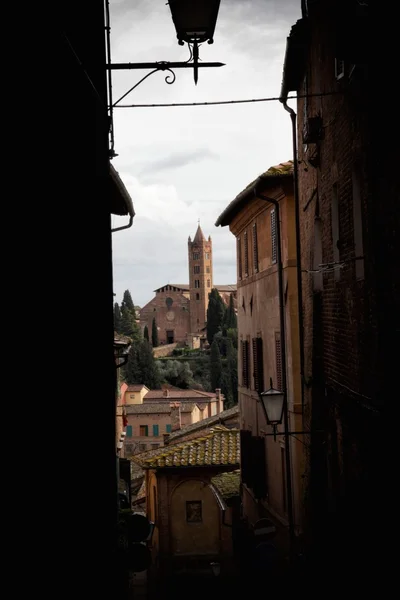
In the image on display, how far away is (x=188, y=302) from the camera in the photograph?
175m

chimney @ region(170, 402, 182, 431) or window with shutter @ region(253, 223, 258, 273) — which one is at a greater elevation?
window with shutter @ region(253, 223, 258, 273)

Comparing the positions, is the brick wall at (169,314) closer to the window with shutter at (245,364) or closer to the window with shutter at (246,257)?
the window with shutter at (245,364)

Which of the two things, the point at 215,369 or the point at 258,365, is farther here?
the point at 215,369

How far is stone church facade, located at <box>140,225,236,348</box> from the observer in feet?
554

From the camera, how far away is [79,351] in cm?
550

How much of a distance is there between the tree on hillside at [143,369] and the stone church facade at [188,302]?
2010 inches

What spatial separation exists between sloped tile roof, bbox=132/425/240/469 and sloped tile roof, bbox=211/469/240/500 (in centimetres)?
35

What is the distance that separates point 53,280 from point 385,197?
3360mm

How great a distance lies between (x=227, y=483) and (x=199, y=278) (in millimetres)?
158418

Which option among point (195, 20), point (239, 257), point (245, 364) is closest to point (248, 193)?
point (239, 257)

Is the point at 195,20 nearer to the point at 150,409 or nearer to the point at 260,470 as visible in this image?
the point at 260,470

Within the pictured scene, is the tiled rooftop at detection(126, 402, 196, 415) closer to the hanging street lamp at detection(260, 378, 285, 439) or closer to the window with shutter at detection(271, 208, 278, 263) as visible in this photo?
the window with shutter at detection(271, 208, 278, 263)

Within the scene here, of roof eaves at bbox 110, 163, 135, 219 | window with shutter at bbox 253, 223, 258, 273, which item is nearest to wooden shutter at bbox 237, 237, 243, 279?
window with shutter at bbox 253, 223, 258, 273

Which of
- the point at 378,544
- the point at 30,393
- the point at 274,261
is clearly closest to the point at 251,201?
the point at 274,261
